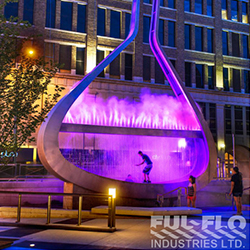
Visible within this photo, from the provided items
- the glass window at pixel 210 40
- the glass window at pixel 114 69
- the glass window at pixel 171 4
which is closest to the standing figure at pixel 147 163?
the glass window at pixel 114 69

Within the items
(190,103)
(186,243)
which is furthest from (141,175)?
(186,243)

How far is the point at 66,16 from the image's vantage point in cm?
2838

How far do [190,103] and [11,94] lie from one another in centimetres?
761

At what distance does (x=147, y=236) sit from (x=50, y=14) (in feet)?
78.9

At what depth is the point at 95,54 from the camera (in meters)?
28.9

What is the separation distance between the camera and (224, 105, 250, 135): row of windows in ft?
109

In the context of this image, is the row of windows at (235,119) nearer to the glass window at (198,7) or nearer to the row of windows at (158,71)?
the row of windows at (158,71)

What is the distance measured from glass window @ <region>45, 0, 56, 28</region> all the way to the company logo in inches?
856

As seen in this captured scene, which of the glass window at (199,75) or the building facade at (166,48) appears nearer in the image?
the building facade at (166,48)

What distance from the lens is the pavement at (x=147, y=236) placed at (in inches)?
260

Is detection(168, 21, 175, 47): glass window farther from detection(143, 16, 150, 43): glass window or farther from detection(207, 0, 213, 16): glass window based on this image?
detection(207, 0, 213, 16): glass window

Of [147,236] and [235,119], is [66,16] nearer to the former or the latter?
[235,119]

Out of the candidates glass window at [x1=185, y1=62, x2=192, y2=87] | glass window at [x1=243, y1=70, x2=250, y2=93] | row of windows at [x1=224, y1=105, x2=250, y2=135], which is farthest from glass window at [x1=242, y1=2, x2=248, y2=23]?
row of windows at [x1=224, y1=105, x2=250, y2=135]

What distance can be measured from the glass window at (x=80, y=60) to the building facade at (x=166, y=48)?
42mm
